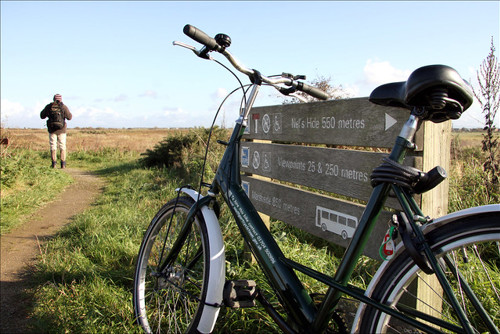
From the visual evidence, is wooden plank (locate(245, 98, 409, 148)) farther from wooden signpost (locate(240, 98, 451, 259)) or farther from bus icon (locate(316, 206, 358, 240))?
bus icon (locate(316, 206, 358, 240))

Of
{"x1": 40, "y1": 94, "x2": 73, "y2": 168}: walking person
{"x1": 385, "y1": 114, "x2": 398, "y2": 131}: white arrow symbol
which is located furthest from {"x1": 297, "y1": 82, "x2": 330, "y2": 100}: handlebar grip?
{"x1": 40, "y1": 94, "x2": 73, "y2": 168}: walking person

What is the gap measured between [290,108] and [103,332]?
1938mm

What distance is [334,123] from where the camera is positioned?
2371 millimetres

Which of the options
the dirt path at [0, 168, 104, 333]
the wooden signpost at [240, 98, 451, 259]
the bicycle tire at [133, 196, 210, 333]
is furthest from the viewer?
the dirt path at [0, 168, 104, 333]

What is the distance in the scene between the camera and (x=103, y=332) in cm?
249

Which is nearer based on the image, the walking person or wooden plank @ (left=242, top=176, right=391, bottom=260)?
wooden plank @ (left=242, top=176, right=391, bottom=260)

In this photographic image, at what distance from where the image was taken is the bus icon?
2238mm

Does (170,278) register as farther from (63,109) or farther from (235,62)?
A: (63,109)

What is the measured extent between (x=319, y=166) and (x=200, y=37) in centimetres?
107

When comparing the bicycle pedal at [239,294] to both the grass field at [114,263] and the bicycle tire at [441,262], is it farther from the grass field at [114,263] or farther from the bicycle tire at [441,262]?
the bicycle tire at [441,262]

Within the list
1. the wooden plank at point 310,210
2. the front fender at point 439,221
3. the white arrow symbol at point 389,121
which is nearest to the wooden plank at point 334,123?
the white arrow symbol at point 389,121

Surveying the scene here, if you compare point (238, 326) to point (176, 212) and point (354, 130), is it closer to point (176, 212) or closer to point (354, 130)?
point (176, 212)

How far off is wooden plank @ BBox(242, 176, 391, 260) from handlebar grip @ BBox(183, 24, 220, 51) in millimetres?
1134

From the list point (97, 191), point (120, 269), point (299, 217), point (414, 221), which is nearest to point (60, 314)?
point (120, 269)
